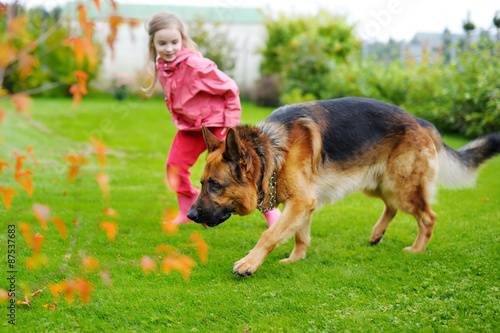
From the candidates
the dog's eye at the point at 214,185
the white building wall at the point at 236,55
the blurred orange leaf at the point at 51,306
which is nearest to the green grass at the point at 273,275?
the blurred orange leaf at the point at 51,306

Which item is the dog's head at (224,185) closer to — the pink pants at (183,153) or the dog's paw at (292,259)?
the dog's paw at (292,259)

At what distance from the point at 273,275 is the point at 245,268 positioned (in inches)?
13.7

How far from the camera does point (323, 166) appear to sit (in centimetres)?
394

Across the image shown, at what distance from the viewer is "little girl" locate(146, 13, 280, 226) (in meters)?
4.54

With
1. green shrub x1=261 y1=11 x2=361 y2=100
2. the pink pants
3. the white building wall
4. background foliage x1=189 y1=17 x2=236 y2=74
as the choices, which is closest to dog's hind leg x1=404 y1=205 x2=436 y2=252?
the pink pants

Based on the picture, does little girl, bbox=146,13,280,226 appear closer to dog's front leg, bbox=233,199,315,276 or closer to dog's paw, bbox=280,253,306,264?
dog's paw, bbox=280,253,306,264

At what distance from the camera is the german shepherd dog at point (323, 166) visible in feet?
11.3

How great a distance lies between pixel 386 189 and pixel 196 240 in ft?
6.54

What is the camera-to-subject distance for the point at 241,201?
349 cm

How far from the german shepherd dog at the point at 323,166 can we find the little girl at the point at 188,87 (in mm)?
770

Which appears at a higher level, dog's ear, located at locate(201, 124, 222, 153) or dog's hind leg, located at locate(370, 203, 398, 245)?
dog's ear, located at locate(201, 124, 222, 153)

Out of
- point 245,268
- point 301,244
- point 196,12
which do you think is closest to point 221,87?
point 301,244

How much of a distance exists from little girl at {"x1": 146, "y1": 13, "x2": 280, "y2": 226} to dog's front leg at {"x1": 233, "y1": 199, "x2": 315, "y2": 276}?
3.47ft

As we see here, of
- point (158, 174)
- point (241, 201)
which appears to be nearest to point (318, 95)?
point (158, 174)
